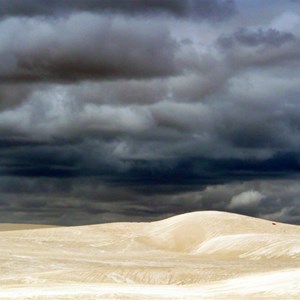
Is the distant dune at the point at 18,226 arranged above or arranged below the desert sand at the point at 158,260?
above

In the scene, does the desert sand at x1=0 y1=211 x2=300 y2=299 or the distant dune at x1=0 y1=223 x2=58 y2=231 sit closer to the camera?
the desert sand at x1=0 y1=211 x2=300 y2=299

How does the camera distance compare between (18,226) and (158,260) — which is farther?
(18,226)

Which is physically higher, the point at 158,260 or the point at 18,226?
the point at 18,226

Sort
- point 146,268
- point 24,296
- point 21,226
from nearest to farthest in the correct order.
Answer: point 24,296
point 146,268
point 21,226

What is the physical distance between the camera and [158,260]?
64.9 m

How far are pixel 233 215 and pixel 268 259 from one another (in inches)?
1249

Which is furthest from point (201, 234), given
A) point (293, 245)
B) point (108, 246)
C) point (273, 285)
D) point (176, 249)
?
point (273, 285)

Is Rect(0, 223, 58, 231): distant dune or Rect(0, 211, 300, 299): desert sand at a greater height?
Rect(0, 223, 58, 231): distant dune

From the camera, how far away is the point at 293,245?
6838 cm

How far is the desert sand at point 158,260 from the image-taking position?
3475cm

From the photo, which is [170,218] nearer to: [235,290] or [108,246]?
[108,246]

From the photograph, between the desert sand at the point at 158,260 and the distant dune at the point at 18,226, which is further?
the distant dune at the point at 18,226

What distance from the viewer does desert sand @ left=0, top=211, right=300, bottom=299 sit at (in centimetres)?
3475

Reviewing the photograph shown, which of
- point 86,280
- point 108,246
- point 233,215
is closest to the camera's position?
point 86,280
